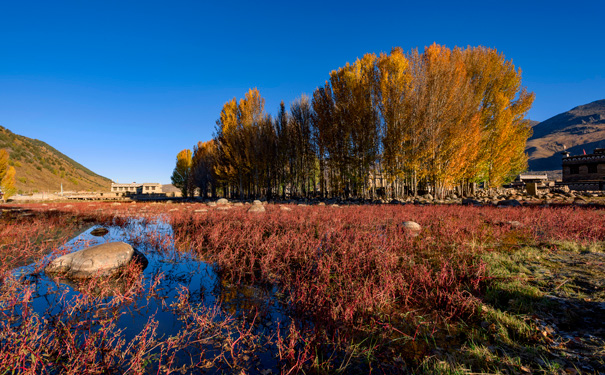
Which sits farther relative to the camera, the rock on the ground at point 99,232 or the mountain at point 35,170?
the mountain at point 35,170

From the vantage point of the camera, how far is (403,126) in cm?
1583

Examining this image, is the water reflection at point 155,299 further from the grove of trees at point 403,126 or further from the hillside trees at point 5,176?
the hillside trees at point 5,176

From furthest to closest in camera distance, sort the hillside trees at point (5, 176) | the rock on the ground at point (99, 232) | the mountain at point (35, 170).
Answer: the mountain at point (35, 170)
the hillside trees at point (5, 176)
the rock on the ground at point (99, 232)

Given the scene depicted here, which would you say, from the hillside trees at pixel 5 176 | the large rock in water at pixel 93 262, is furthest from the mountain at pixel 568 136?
the hillside trees at pixel 5 176

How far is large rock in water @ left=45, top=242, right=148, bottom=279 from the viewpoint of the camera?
4.50 metres

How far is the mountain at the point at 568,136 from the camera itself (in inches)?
3642

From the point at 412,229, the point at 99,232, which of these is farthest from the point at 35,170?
the point at 412,229

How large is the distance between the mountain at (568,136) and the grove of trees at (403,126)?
84420mm

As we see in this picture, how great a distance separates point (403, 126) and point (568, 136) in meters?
152

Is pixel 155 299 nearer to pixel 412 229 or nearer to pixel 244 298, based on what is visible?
pixel 244 298

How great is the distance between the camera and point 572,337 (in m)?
2.28

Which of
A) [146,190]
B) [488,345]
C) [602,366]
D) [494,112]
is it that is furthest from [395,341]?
[146,190]

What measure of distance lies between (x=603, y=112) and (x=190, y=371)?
677 feet

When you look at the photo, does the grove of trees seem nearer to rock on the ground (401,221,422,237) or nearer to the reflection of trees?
rock on the ground (401,221,422,237)
